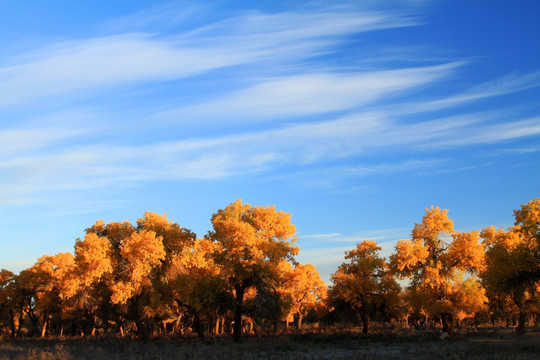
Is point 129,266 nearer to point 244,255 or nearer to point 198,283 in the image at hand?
point 198,283

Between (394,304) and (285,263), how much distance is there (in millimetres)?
18376

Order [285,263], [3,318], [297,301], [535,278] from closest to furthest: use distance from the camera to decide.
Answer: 1. [535,278]
2. [285,263]
3. [297,301]
4. [3,318]

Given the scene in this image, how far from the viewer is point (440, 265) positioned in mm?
38688

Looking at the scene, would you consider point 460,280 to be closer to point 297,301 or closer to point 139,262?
point 139,262

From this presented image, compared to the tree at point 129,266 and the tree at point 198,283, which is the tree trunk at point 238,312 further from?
the tree at point 129,266

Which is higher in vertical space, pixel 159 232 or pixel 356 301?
pixel 159 232

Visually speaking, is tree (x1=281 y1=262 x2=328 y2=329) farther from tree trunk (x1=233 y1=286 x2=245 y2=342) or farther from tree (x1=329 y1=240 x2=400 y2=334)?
tree trunk (x1=233 y1=286 x2=245 y2=342)

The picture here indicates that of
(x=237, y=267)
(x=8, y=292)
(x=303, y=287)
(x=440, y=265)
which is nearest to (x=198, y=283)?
(x=237, y=267)

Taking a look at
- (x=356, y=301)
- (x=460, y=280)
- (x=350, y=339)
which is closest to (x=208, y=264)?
(x=350, y=339)

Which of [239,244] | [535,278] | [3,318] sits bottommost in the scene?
[3,318]

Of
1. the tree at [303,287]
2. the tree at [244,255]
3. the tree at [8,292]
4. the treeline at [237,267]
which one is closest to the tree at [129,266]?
the treeline at [237,267]

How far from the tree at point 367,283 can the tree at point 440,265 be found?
38.1 feet

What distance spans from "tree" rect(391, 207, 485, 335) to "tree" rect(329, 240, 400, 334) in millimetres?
11619

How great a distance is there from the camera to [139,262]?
36.8 metres
